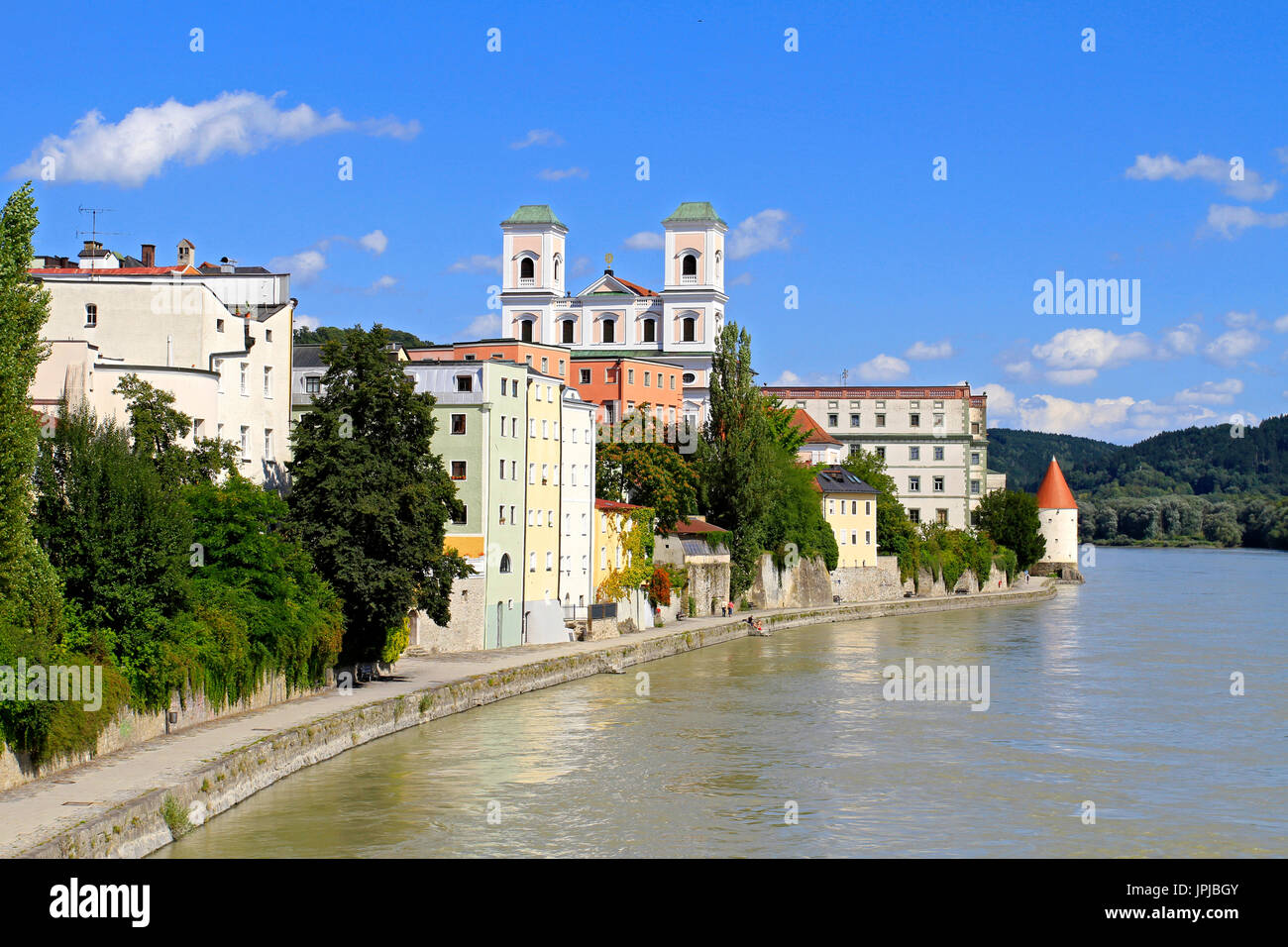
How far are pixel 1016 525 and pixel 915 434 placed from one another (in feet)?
48.4

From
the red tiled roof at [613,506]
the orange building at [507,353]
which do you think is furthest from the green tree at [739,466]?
the red tiled roof at [613,506]

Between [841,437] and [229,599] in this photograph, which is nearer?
[229,599]

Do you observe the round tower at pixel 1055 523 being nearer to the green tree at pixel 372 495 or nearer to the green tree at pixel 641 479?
the green tree at pixel 641 479

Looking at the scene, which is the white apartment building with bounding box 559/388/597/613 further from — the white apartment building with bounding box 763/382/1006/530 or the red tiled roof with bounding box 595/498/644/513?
the white apartment building with bounding box 763/382/1006/530

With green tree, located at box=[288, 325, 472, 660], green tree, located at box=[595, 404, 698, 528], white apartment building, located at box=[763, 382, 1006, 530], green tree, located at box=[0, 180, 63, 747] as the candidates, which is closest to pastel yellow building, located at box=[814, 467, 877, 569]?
green tree, located at box=[595, 404, 698, 528]

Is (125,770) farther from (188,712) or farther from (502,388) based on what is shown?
(502,388)

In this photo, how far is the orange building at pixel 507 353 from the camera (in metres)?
64.4

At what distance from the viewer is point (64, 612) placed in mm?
25000

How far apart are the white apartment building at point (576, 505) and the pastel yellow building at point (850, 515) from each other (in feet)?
87.9

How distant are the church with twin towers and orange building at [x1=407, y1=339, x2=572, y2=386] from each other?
56.8ft
